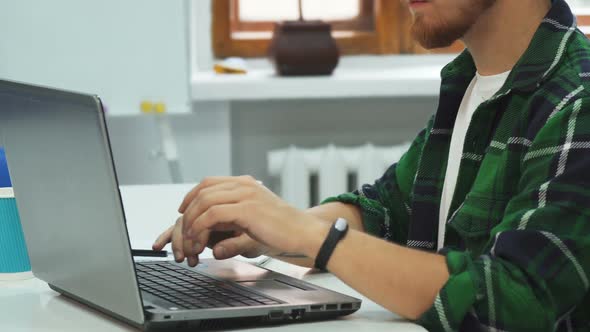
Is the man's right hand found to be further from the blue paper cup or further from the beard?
the beard

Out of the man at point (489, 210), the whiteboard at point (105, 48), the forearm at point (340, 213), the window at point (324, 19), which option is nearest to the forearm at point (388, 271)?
the man at point (489, 210)

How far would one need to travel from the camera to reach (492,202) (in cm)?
121

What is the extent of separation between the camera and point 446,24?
137cm

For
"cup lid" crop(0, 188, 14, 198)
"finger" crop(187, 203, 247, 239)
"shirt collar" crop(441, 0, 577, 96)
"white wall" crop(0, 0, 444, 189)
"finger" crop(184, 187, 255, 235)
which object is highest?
"shirt collar" crop(441, 0, 577, 96)

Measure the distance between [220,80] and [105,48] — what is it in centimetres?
34

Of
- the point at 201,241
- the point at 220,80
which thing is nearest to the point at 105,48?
the point at 220,80

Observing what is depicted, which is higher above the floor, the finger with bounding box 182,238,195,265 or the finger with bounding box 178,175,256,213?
the finger with bounding box 178,175,256,213

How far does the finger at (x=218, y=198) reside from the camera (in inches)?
44.5

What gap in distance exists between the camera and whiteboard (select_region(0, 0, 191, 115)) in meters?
2.70

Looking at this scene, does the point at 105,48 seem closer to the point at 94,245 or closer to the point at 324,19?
the point at 324,19

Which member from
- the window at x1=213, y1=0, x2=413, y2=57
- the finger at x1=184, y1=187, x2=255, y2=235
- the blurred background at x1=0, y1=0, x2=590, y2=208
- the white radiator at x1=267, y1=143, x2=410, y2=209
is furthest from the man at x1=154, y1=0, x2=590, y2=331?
the window at x1=213, y1=0, x2=413, y2=57

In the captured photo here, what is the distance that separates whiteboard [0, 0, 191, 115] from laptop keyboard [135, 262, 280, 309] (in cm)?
154

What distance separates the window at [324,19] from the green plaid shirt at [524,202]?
1.74 metres

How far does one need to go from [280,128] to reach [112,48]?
2.00ft
